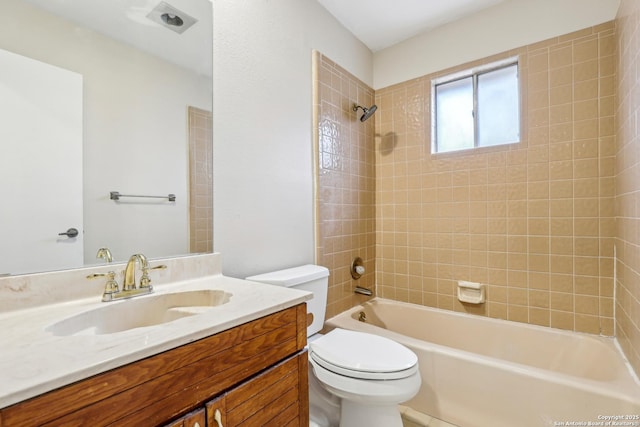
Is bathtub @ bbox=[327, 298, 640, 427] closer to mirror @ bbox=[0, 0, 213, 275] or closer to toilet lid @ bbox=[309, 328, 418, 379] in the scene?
toilet lid @ bbox=[309, 328, 418, 379]

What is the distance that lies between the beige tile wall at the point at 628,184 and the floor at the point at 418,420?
91 centimetres

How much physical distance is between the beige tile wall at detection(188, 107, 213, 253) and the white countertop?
41 centimetres

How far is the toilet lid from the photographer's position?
1.17 m

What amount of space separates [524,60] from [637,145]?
953 millimetres

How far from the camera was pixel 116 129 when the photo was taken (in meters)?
1.06

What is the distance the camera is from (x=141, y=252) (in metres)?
1.10

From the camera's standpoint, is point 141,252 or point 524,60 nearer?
point 141,252

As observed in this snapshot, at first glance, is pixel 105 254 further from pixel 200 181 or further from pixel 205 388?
pixel 205 388

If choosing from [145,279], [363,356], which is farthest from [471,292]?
[145,279]

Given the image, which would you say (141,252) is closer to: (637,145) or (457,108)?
(637,145)

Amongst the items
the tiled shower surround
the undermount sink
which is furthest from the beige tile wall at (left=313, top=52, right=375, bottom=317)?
the undermount sink

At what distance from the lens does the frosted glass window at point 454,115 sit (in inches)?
86.0

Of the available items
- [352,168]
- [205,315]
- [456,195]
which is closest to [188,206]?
[205,315]

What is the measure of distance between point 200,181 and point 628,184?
199 centimetres
